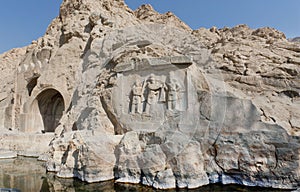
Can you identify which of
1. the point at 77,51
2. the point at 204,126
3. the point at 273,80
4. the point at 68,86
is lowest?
the point at 204,126

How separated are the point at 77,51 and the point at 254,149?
13.0 meters

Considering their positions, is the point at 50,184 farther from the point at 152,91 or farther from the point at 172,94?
the point at 172,94

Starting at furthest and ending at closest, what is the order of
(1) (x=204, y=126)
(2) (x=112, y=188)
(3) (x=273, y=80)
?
(3) (x=273, y=80) < (1) (x=204, y=126) < (2) (x=112, y=188)

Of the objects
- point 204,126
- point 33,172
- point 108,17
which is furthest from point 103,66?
point 204,126

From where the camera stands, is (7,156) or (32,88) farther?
(32,88)

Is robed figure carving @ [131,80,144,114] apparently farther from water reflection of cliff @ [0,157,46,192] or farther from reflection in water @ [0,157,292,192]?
water reflection of cliff @ [0,157,46,192]

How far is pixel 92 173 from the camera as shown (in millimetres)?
8234

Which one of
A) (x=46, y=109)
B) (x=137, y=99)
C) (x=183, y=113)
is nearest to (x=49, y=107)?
(x=46, y=109)

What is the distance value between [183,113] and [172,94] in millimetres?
921

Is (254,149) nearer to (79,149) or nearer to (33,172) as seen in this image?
(79,149)

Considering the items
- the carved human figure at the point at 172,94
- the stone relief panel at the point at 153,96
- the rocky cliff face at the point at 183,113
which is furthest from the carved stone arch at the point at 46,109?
the carved human figure at the point at 172,94

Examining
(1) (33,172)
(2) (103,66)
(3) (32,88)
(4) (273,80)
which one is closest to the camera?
(4) (273,80)

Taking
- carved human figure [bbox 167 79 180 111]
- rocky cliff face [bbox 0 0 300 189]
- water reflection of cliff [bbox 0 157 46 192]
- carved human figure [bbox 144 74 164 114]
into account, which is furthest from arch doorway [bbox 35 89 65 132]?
carved human figure [bbox 167 79 180 111]

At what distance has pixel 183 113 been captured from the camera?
8930 millimetres
